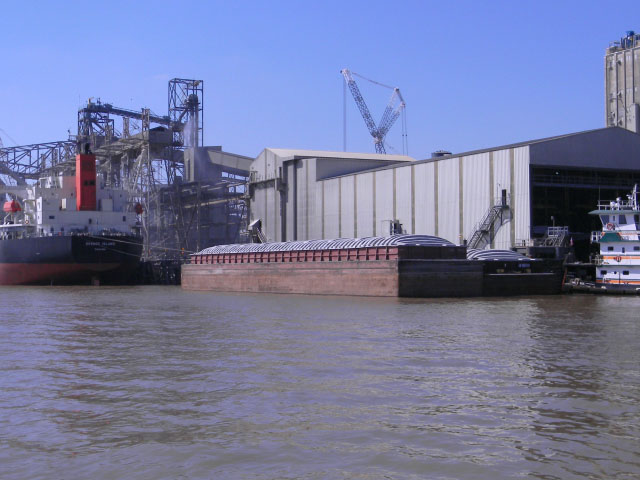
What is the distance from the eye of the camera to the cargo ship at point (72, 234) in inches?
3049

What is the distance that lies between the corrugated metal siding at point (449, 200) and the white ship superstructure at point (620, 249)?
11709 millimetres

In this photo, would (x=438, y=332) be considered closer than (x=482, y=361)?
No

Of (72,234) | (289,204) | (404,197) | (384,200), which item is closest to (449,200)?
(404,197)

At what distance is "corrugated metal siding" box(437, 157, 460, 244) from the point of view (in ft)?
205

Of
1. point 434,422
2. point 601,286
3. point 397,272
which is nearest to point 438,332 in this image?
point 434,422

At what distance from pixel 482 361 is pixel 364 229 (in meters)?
50.2

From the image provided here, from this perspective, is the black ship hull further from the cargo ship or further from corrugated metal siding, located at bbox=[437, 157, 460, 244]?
corrugated metal siding, located at bbox=[437, 157, 460, 244]

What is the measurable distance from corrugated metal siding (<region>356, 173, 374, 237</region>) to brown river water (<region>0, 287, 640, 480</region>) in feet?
131

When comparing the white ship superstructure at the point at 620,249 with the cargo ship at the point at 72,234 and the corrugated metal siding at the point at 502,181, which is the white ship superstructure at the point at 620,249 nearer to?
the corrugated metal siding at the point at 502,181

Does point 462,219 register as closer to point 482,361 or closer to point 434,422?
point 482,361

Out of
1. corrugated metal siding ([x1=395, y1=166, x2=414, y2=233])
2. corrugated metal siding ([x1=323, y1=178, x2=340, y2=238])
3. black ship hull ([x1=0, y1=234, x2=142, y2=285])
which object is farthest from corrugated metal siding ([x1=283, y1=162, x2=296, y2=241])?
corrugated metal siding ([x1=395, y1=166, x2=414, y2=233])

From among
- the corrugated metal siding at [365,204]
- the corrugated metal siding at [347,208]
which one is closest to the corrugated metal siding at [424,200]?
the corrugated metal siding at [365,204]

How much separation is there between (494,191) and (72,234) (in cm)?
4253

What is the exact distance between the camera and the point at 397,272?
164 ft
